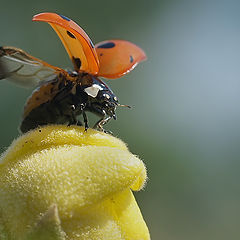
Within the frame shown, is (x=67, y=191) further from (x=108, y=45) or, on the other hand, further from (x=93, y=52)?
(x=108, y=45)

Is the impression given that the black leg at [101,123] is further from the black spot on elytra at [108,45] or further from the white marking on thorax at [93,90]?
the black spot on elytra at [108,45]

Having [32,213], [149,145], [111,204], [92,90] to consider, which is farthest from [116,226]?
[149,145]

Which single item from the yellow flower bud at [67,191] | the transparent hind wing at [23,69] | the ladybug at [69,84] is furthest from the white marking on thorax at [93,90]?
the yellow flower bud at [67,191]

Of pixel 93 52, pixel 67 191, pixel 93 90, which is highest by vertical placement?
pixel 93 52

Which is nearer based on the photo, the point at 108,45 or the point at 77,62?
the point at 77,62

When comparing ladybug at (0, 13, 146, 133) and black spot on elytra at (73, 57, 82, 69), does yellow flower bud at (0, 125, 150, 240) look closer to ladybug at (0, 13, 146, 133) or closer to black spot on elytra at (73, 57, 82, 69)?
ladybug at (0, 13, 146, 133)

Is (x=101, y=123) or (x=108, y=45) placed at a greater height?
(x=108, y=45)

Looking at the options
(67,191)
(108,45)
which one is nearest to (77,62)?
(108,45)
